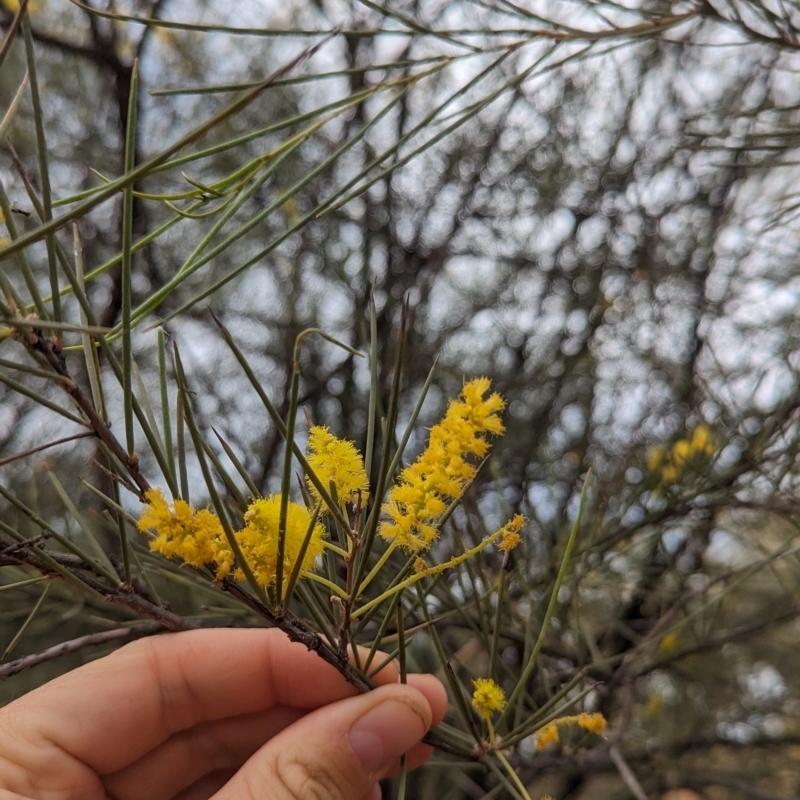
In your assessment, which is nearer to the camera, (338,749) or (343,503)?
(343,503)

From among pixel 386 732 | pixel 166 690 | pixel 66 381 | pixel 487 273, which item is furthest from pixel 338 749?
pixel 487 273

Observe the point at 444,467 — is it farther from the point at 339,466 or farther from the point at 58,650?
the point at 58,650

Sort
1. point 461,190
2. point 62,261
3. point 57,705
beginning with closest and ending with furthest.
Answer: point 62,261, point 57,705, point 461,190

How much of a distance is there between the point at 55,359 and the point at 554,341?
1.09 metres

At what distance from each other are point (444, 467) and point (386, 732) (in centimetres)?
24

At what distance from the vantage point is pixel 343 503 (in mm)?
339

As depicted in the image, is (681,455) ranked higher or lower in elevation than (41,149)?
lower

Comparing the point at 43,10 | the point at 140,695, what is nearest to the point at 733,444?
the point at 140,695

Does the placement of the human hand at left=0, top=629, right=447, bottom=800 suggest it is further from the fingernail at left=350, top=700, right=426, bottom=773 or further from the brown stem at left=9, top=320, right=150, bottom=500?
the brown stem at left=9, top=320, right=150, bottom=500

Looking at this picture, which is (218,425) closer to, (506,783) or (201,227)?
(201,227)

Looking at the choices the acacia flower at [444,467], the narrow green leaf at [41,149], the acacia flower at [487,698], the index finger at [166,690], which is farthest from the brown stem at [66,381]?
the index finger at [166,690]

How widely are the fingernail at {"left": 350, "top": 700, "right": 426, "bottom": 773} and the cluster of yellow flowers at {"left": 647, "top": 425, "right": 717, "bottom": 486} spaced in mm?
410

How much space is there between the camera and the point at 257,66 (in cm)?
122

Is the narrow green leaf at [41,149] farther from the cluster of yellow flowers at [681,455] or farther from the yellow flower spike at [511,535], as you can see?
the cluster of yellow flowers at [681,455]
